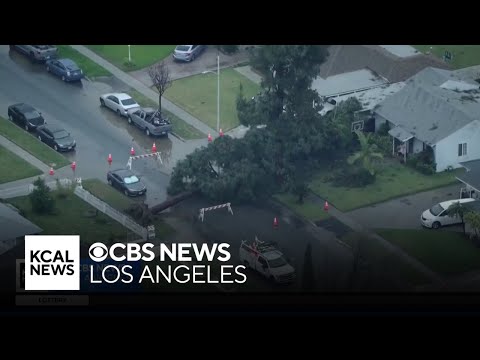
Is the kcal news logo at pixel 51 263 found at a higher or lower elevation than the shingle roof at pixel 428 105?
lower

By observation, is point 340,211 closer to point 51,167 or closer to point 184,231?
point 184,231

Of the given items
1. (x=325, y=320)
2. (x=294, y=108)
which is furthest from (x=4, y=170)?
(x=325, y=320)

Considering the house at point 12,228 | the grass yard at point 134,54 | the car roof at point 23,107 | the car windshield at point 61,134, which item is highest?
the grass yard at point 134,54

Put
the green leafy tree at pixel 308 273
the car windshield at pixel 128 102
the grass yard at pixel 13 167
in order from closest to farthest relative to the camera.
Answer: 1. the green leafy tree at pixel 308 273
2. the grass yard at pixel 13 167
3. the car windshield at pixel 128 102

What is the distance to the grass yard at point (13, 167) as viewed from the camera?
2030 cm

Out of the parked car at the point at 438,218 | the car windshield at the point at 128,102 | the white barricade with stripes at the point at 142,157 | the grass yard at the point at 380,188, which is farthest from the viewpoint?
the car windshield at the point at 128,102

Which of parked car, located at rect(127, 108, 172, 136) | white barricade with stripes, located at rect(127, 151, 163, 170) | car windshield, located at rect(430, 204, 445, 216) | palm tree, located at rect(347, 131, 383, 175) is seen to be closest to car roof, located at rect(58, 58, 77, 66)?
parked car, located at rect(127, 108, 172, 136)

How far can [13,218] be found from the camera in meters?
19.1

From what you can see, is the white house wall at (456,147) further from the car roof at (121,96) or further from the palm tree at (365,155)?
the car roof at (121,96)

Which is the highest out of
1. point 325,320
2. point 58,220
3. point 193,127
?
point 193,127

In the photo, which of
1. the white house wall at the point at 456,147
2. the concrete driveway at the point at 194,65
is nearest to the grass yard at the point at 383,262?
the white house wall at the point at 456,147

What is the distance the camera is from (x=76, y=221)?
19453 millimetres

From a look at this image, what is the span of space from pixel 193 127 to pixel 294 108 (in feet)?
5.44

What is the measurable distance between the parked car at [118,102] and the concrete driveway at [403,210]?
13.0 feet
